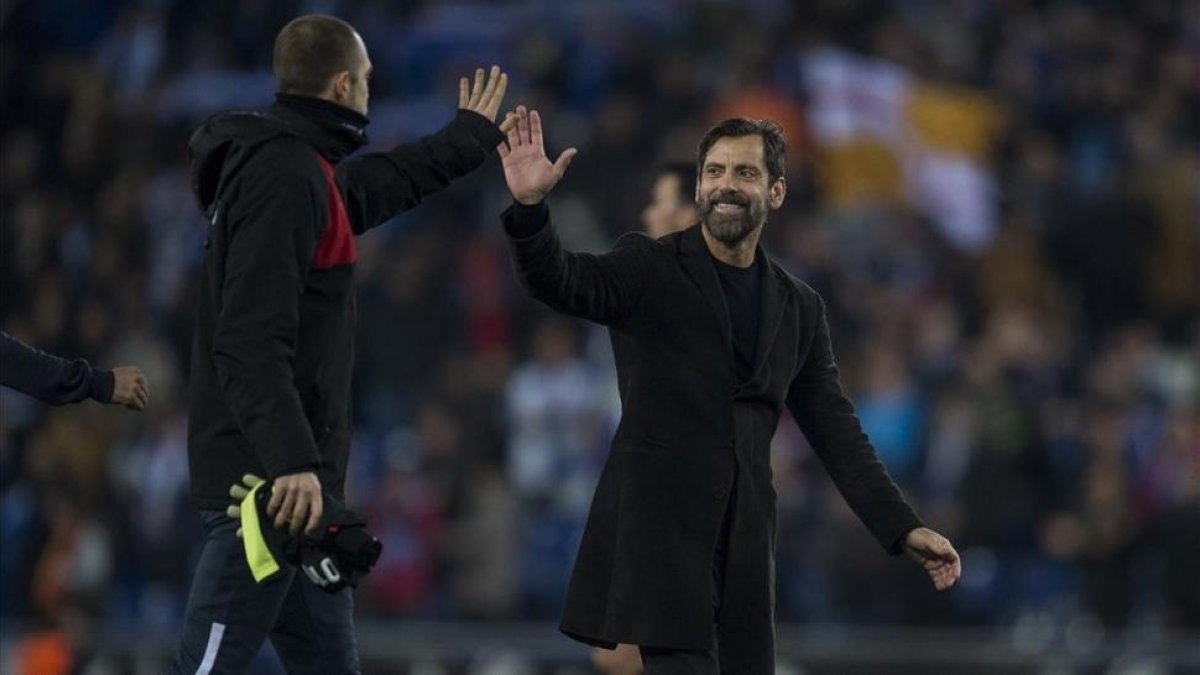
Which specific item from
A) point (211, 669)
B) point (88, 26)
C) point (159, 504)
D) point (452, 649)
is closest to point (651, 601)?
point (211, 669)

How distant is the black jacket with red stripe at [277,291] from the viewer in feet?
20.1

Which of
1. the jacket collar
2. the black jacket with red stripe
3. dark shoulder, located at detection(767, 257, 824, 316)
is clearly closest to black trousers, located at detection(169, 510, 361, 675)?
the black jacket with red stripe

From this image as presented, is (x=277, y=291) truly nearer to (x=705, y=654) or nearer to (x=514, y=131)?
(x=514, y=131)

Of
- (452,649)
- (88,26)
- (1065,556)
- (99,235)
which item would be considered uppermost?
(88,26)

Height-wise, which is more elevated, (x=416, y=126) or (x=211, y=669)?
(x=416, y=126)

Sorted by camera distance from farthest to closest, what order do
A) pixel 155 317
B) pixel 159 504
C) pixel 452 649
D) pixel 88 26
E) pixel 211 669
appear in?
pixel 88 26 → pixel 155 317 → pixel 159 504 → pixel 452 649 → pixel 211 669

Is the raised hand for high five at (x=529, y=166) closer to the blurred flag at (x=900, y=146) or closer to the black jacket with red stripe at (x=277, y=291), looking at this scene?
the black jacket with red stripe at (x=277, y=291)

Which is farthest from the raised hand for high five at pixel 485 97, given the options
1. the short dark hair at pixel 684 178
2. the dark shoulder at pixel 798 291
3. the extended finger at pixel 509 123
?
the short dark hair at pixel 684 178

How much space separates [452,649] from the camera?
496 inches

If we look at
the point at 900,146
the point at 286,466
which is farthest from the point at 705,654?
the point at 900,146

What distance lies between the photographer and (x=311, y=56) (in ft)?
21.7

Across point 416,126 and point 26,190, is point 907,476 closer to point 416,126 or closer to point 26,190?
point 416,126

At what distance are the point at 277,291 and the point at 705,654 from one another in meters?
1.57

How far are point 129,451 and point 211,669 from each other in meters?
8.35
